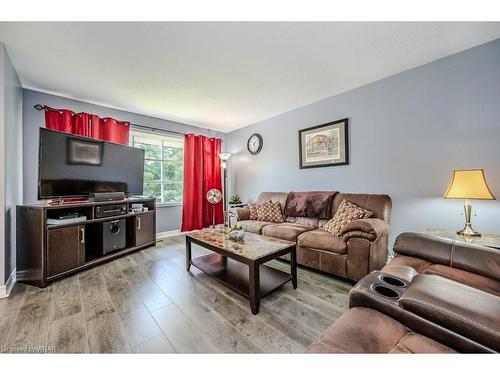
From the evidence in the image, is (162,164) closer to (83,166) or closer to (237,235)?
(83,166)

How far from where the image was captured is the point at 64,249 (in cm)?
217

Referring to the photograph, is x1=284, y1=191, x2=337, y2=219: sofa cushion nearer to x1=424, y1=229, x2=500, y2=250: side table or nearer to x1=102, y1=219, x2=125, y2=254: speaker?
x1=424, y1=229, x2=500, y2=250: side table

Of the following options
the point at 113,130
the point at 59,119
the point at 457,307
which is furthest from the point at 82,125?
the point at 457,307

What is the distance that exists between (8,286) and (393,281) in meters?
3.19

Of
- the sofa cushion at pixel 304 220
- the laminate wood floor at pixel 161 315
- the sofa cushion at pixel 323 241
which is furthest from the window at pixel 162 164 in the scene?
the sofa cushion at pixel 323 241

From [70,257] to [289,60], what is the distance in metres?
3.15

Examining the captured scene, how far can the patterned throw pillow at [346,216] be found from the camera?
2326 millimetres

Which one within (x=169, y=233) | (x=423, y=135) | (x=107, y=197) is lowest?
(x=169, y=233)

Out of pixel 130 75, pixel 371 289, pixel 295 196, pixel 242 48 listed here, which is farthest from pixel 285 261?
pixel 130 75

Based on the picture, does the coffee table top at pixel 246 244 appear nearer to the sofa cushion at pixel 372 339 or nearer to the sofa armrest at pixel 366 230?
the sofa armrest at pixel 366 230

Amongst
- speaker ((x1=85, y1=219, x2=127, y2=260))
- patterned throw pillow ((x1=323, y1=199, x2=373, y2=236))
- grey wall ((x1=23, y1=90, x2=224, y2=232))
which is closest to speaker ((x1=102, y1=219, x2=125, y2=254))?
speaker ((x1=85, y1=219, x2=127, y2=260))

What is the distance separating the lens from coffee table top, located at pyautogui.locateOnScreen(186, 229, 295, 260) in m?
1.74

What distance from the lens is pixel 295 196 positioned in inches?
127

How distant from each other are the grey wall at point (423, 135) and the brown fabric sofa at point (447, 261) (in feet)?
3.47
